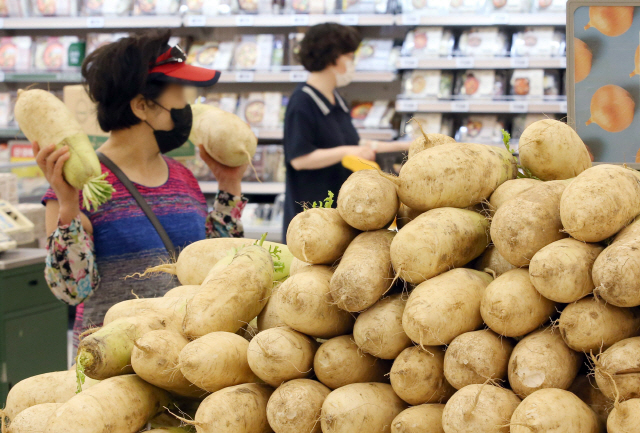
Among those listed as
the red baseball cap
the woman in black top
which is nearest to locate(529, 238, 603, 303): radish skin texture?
the red baseball cap

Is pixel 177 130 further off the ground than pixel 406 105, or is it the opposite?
pixel 406 105

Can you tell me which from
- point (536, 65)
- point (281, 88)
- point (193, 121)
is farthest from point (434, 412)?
point (281, 88)

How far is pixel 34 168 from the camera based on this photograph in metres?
4.38

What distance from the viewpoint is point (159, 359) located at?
3.78 feet

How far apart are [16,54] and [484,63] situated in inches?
159

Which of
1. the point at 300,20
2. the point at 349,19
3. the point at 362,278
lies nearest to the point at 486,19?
the point at 349,19

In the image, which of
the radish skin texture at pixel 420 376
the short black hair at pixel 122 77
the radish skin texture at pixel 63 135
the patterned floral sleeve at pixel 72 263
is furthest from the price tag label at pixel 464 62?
the radish skin texture at pixel 420 376

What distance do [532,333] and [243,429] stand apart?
535 mm

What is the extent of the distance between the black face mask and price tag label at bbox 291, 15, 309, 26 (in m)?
2.79

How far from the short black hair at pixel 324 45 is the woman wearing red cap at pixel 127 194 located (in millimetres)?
1273

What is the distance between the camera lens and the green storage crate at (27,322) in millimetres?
2924

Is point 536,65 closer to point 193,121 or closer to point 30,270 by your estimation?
point 193,121

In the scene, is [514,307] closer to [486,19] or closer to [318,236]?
[318,236]

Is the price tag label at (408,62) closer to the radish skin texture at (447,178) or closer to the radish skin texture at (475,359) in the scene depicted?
the radish skin texture at (447,178)
